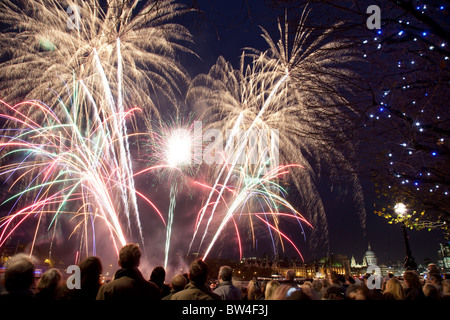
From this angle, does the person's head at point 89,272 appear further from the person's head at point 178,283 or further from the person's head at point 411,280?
the person's head at point 411,280

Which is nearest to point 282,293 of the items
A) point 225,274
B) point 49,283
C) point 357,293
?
point 357,293

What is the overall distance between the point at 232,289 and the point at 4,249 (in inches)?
2687

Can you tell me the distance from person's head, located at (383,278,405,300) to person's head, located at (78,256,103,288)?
180 inches

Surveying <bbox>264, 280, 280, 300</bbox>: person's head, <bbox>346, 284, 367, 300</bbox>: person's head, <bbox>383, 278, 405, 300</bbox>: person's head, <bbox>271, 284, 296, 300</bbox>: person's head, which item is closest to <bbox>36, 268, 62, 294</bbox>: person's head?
<bbox>271, 284, 296, 300</bbox>: person's head

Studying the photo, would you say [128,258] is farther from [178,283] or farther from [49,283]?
[178,283]

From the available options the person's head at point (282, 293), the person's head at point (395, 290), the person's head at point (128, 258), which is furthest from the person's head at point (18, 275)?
the person's head at point (395, 290)

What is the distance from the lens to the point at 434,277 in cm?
782

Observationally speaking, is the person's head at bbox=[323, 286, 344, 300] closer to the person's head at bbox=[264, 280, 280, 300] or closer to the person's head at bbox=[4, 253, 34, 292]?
the person's head at bbox=[264, 280, 280, 300]

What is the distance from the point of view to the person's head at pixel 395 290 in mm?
5071

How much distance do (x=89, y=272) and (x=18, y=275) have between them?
734mm

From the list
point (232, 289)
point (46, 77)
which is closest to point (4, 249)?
point (46, 77)

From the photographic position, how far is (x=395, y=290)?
5.16m

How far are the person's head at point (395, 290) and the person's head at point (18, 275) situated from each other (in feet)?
17.4
